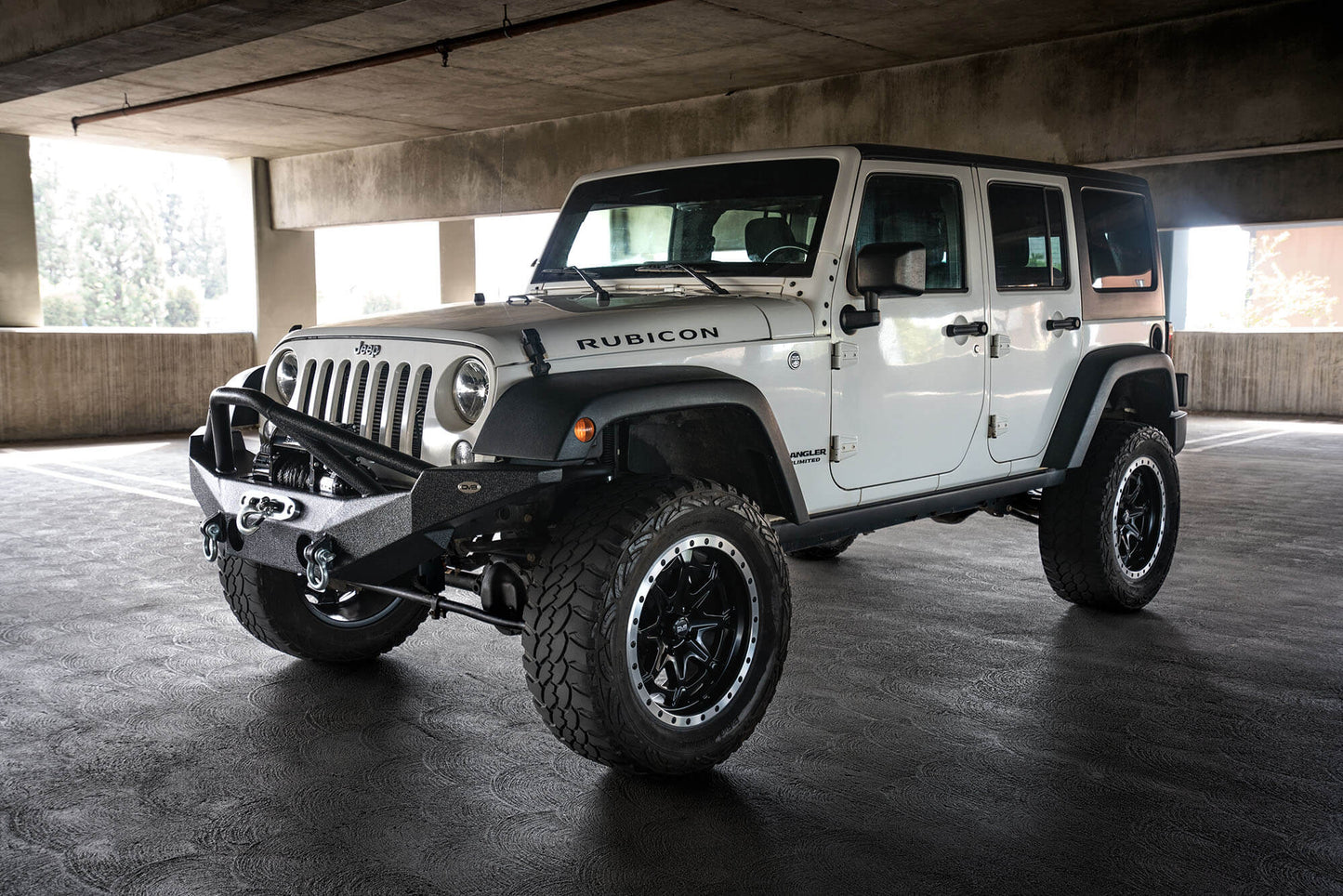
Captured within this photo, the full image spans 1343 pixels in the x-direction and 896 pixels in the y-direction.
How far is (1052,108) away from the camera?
32.8 feet

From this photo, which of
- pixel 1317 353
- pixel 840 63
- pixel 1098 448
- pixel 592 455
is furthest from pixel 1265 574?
pixel 1317 353

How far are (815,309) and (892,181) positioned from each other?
0.72 meters

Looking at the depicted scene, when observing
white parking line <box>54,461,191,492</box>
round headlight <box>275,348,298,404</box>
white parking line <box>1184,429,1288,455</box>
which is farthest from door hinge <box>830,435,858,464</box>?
white parking line <box>1184,429,1288,455</box>

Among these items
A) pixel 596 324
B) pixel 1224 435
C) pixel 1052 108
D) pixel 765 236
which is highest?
pixel 1052 108

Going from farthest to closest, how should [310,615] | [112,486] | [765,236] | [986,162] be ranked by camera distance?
1. [112,486]
2. [986,162]
3. [310,615]
4. [765,236]

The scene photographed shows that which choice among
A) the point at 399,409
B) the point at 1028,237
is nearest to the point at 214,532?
the point at 399,409

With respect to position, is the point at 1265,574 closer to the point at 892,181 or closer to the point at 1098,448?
the point at 1098,448

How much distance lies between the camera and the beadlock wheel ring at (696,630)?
3592 mm

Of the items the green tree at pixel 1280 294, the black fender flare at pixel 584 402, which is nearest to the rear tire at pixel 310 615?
the black fender flare at pixel 584 402

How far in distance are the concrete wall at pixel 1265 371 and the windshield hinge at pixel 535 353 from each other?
681 inches

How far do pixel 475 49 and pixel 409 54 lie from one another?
1.98 ft

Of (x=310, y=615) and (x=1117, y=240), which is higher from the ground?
(x=1117, y=240)

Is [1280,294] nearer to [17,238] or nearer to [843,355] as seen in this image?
[17,238]

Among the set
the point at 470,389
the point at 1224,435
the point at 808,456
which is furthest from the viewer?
the point at 1224,435
